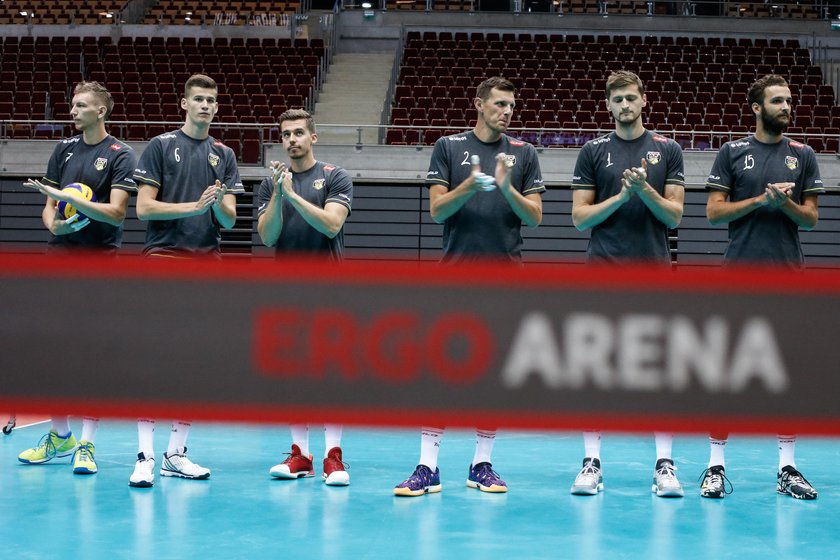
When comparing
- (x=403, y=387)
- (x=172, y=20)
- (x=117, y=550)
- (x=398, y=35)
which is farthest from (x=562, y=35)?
(x=403, y=387)

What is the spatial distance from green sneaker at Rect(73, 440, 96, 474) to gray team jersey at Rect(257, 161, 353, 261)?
4.82 ft

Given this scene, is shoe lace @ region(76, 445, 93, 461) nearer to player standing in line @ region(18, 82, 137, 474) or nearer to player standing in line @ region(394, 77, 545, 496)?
player standing in line @ region(18, 82, 137, 474)

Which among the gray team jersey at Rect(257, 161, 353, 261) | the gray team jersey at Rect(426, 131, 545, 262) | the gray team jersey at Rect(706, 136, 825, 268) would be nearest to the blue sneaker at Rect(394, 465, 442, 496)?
the gray team jersey at Rect(426, 131, 545, 262)

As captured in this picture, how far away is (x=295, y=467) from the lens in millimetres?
4551

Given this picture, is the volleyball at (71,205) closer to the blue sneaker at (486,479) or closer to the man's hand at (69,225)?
the man's hand at (69,225)

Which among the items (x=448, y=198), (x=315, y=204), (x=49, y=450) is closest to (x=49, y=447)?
(x=49, y=450)

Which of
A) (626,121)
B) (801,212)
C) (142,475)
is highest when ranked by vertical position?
(626,121)

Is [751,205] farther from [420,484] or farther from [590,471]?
[420,484]

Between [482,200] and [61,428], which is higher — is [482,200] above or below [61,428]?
above

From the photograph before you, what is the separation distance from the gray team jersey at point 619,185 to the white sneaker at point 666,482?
3.34 feet

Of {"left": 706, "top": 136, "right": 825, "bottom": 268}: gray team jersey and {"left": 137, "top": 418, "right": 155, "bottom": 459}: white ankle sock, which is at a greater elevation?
{"left": 706, "top": 136, "right": 825, "bottom": 268}: gray team jersey

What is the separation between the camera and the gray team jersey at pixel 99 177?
4.68m

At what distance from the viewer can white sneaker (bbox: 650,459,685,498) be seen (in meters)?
4.16

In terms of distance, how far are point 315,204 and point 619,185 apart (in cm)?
162
